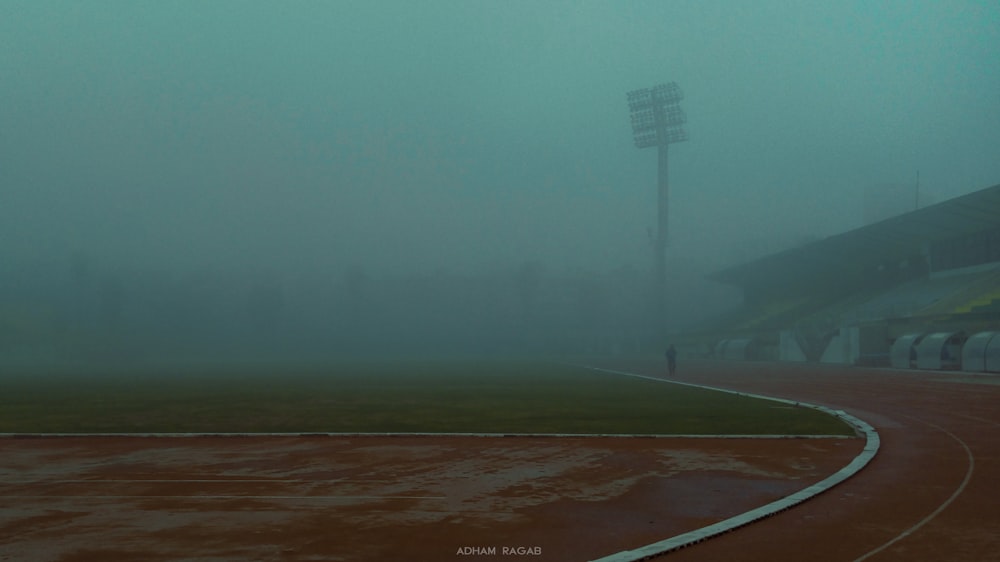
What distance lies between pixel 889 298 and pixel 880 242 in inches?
314

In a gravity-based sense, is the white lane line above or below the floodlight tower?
below

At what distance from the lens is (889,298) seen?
2717 inches

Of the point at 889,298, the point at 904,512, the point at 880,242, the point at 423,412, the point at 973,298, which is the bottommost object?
the point at 423,412

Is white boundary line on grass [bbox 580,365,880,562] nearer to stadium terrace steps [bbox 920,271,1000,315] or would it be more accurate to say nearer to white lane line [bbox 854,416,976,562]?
white lane line [bbox 854,416,976,562]

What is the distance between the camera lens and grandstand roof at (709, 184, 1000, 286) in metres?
59.1

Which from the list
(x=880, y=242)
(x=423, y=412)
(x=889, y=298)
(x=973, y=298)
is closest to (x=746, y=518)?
(x=423, y=412)

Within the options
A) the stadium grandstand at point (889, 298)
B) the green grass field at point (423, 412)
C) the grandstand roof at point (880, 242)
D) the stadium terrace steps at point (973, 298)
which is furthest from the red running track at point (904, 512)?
the grandstand roof at point (880, 242)

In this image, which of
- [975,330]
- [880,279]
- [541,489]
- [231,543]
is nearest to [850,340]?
Result: [975,330]

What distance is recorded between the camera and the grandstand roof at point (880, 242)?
59094mm

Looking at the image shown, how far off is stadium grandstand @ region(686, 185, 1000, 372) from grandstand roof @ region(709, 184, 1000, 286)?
0.12 meters

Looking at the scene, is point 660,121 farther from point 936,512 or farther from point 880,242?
point 936,512

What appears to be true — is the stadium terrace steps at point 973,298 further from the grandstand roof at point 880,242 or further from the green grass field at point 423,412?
the green grass field at point 423,412

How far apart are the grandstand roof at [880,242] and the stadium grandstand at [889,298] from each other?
0.12m

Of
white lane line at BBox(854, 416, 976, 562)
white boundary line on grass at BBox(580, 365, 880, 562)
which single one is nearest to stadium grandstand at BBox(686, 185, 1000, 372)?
white lane line at BBox(854, 416, 976, 562)
